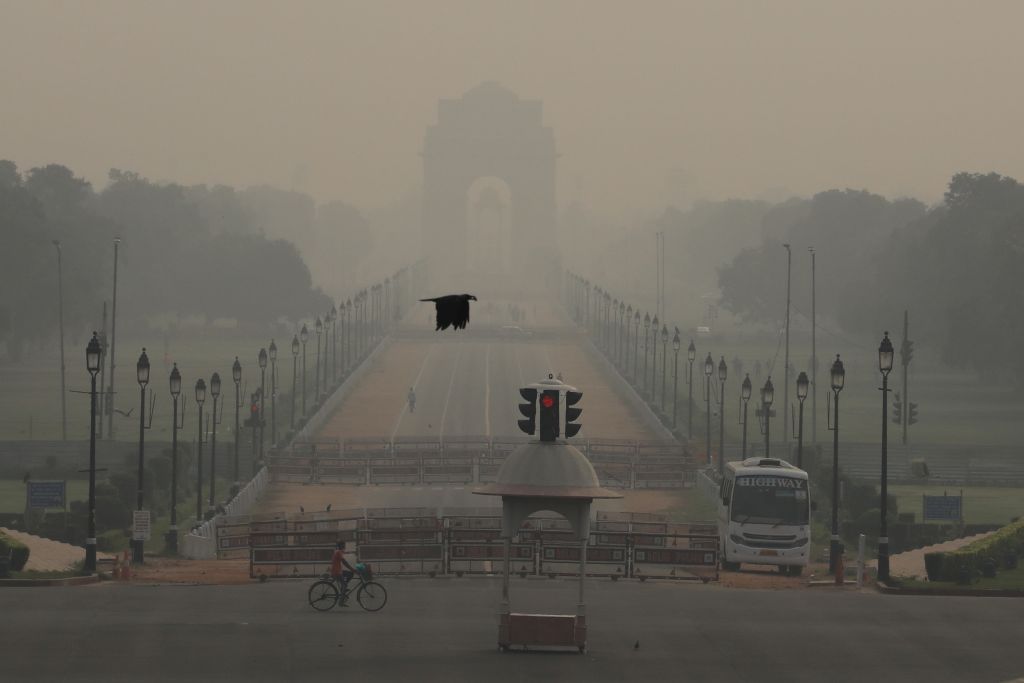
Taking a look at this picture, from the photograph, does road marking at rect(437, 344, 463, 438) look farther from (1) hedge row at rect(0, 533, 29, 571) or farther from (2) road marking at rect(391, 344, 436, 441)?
(1) hedge row at rect(0, 533, 29, 571)

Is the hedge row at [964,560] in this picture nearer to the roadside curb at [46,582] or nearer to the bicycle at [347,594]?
the bicycle at [347,594]

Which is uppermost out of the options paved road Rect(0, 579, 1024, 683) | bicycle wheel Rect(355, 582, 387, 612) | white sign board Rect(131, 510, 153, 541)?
white sign board Rect(131, 510, 153, 541)

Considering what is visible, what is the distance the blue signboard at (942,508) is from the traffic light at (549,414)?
23.2 meters

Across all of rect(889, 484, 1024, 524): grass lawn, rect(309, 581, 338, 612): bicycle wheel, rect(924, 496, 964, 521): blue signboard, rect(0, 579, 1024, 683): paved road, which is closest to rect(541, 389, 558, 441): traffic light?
rect(0, 579, 1024, 683): paved road

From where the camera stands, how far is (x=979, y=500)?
6438cm

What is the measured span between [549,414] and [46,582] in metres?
11.0

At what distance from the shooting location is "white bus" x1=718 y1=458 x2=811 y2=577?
43.9 meters

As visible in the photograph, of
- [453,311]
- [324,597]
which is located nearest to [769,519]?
[324,597]

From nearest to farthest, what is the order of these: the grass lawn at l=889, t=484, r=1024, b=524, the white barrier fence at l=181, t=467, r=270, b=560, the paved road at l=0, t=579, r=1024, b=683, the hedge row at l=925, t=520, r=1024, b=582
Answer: the paved road at l=0, t=579, r=1024, b=683, the hedge row at l=925, t=520, r=1024, b=582, the white barrier fence at l=181, t=467, r=270, b=560, the grass lawn at l=889, t=484, r=1024, b=524

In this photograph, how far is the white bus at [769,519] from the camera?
4391 centimetres

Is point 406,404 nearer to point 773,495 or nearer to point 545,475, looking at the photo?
point 773,495

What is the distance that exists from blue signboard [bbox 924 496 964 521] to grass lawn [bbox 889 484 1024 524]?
21.0 ft

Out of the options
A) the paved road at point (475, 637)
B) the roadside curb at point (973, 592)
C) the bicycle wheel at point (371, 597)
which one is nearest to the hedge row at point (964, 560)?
the roadside curb at point (973, 592)

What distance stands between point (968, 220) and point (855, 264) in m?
39.3
